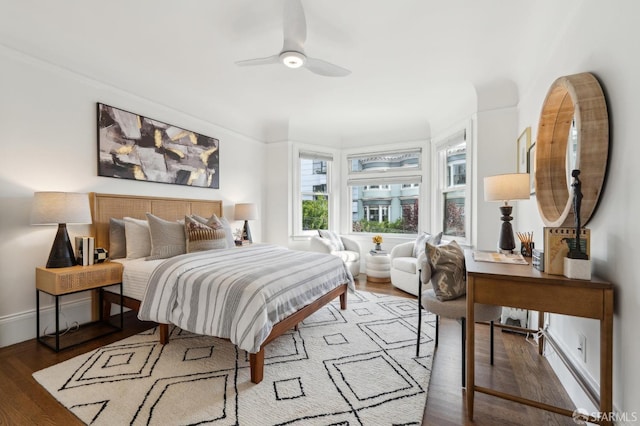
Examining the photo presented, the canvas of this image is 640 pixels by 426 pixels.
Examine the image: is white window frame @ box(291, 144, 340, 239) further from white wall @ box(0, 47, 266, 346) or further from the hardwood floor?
the hardwood floor

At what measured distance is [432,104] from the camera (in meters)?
4.23

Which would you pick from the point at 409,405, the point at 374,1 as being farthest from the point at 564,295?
the point at 374,1

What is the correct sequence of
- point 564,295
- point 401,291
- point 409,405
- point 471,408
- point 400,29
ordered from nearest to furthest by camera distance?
1. point 564,295
2. point 471,408
3. point 409,405
4. point 400,29
5. point 401,291

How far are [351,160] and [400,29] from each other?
3166 mm

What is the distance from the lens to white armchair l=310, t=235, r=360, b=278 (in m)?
4.63

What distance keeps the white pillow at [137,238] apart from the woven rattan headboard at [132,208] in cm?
22

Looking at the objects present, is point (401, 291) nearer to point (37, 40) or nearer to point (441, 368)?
point (441, 368)

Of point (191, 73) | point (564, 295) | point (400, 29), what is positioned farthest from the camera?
point (191, 73)

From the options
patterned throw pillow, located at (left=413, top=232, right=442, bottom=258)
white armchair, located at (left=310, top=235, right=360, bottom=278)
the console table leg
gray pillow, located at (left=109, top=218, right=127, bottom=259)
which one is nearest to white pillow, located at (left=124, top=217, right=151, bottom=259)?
gray pillow, located at (left=109, top=218, right=127, bottom=259)

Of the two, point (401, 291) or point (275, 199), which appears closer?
point (401, 291)

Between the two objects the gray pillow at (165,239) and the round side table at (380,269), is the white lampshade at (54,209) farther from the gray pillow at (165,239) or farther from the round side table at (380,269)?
the round side table at (380,269)

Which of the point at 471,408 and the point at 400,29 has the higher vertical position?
the point at 400,29

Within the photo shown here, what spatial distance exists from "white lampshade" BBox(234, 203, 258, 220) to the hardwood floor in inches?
84.0

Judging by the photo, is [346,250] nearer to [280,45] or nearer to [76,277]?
[280,45]
